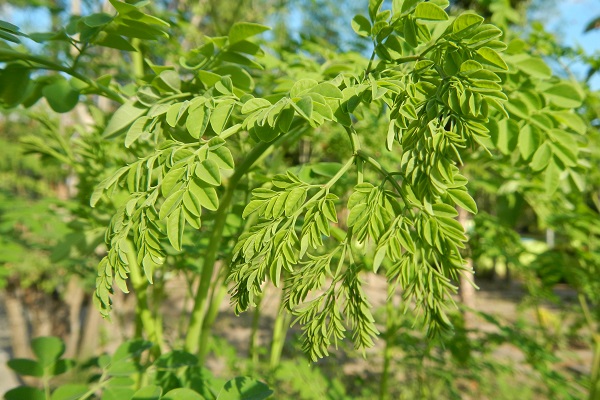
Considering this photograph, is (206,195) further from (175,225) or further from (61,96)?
(61,96)

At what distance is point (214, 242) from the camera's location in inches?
33.6

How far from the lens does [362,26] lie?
2.53ft

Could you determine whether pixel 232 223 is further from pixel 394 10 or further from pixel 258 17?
pixel 258 17

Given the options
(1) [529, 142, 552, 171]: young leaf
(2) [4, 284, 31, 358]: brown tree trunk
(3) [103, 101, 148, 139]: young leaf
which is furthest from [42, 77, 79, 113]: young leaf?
(2) [4, 284, 31, 358]: brown tree trunk

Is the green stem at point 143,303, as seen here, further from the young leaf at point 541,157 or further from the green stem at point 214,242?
the young leaf at point 541,157

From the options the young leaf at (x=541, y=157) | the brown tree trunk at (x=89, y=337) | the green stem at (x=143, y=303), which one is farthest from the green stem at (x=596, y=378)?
the brown tree trunk at (x=89, y=337)

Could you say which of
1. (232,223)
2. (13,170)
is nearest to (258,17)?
(13,170)

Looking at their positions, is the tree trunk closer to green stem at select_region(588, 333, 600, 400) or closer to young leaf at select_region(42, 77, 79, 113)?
green stem at select_region(588, 333, 600, 400)

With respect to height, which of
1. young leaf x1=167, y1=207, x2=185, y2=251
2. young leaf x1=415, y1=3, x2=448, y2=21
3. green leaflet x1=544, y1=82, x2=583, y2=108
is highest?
green leaflet x1=544, y1=82, x2=583, y2=108

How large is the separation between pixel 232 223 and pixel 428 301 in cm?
53

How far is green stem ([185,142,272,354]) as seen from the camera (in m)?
0.77

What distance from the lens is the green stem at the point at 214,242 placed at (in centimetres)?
77

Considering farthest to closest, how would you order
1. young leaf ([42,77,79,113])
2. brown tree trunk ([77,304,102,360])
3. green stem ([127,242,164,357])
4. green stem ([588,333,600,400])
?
1. brown tree trunk ([77,304,102,360])
2. green stem ([588,333,600,400])
3. green stem ([127,242,164,357])
4. young leaf ([42,77,79,113])

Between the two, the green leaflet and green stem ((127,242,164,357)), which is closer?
the green leaflet
